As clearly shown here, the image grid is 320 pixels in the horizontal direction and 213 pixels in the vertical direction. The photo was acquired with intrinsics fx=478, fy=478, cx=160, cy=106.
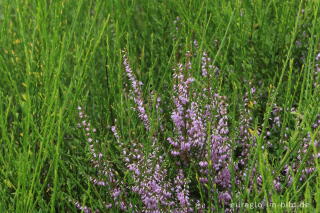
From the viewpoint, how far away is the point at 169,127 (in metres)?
2.33

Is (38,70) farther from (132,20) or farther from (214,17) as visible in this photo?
(214,17)

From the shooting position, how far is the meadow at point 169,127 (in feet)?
5.79

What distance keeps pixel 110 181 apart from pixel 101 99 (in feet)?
2.05

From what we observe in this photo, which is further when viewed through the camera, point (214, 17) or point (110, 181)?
point (214, 17)

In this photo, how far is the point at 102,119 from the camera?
2396 millimetres

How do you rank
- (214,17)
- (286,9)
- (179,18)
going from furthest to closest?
1. (179,18)
2. (214,17)
3. (286,9)

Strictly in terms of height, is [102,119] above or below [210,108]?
below

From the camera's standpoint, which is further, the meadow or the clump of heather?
the clump of heather

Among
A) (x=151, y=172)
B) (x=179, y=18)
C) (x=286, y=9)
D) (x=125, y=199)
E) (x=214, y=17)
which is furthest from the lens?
(x=179, y=18)

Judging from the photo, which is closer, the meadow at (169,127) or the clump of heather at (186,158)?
the meadow at (169,127)

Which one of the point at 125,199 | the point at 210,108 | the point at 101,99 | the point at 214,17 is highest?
the point at 214,17

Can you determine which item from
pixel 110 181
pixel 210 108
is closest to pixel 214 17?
pixel 210 108

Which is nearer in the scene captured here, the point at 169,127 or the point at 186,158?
the point at 186,158

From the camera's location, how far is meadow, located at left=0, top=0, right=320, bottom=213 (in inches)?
69.5
